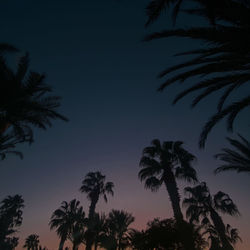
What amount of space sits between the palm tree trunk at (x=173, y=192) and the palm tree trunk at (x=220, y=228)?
7.48m

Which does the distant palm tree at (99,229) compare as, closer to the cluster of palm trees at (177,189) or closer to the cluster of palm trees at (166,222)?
the cluster of palm trees at (166,222)

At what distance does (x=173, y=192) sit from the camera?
1625cm

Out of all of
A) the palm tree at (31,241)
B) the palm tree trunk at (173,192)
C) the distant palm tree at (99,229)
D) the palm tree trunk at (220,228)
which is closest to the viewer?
the palm tree trunk at (173,192)

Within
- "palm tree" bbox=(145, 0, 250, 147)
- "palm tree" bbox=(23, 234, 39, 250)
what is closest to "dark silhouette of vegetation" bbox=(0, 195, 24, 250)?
"palm tree" bbox=(23, 234, 39, 250)

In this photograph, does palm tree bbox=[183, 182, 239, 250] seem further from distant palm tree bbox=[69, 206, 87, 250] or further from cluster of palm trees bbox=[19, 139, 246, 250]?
distant palm tree bbox=[69, 206, 87, 250]

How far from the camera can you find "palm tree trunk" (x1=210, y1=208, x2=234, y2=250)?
17770mm

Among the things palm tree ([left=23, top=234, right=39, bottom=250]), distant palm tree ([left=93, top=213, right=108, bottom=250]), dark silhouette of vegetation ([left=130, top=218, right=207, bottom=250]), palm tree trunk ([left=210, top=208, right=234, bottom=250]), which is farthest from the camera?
palm tree ([left=23, top=234, right=39, bottom=250])

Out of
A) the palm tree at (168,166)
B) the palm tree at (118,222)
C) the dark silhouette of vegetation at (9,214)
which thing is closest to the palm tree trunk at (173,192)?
the palm tree at (168,166)

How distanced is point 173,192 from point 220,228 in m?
8.36

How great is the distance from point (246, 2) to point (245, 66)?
182 centimetres

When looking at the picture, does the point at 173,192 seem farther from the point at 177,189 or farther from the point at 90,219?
the point at 90,219

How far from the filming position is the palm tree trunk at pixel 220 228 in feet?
58.3

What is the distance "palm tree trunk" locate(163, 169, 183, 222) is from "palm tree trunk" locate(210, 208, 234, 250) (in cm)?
748

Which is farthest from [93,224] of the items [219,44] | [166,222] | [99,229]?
[219,44]
